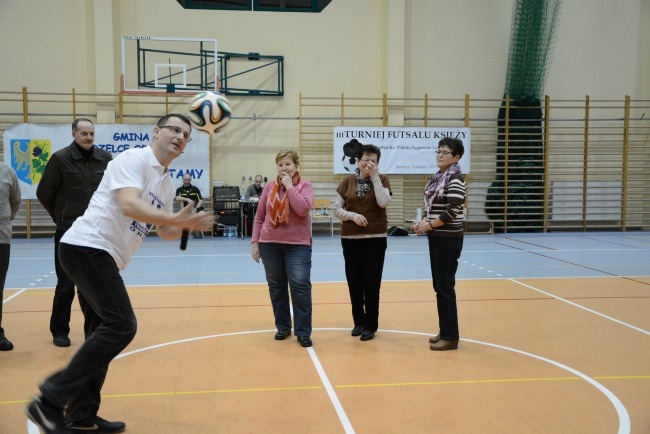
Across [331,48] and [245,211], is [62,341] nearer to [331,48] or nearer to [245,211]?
[245,211]

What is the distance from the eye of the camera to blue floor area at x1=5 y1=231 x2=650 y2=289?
30.5ft

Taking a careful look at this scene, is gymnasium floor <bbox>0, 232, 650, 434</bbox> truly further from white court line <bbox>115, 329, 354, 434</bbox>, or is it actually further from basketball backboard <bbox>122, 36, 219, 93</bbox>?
basketball backboard <bbox>122, 36, 219, 93</bbox>

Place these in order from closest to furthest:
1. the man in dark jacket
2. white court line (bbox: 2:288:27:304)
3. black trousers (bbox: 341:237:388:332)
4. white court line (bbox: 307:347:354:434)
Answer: white court line (bbox: 307:347:354:434) < the man in dark jacket < black trousers (bbox: 341:237:388:332) < white court line (bbox: 2:288:27:304)

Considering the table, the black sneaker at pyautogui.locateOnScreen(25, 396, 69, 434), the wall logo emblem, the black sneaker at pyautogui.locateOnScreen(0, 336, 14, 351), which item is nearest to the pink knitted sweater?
the black sneaker at pyautogui.locateOnScreen(0, 336, 14, 351)

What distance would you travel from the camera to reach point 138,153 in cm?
332

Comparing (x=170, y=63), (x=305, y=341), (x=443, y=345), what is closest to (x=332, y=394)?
(x=305, y=341)

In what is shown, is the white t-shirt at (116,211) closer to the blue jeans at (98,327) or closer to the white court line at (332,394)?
the blue jeans at (98,327)

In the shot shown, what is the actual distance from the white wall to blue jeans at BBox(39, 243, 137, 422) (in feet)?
44.0

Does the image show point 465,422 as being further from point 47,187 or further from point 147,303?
point 147,303

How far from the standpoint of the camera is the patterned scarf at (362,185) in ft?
18.6

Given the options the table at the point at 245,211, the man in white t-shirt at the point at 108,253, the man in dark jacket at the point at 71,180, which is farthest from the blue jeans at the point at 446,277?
the table at the point at 245,211

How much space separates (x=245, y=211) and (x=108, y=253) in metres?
12.2

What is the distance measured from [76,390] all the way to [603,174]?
17.1 meters

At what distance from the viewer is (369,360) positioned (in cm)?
498
